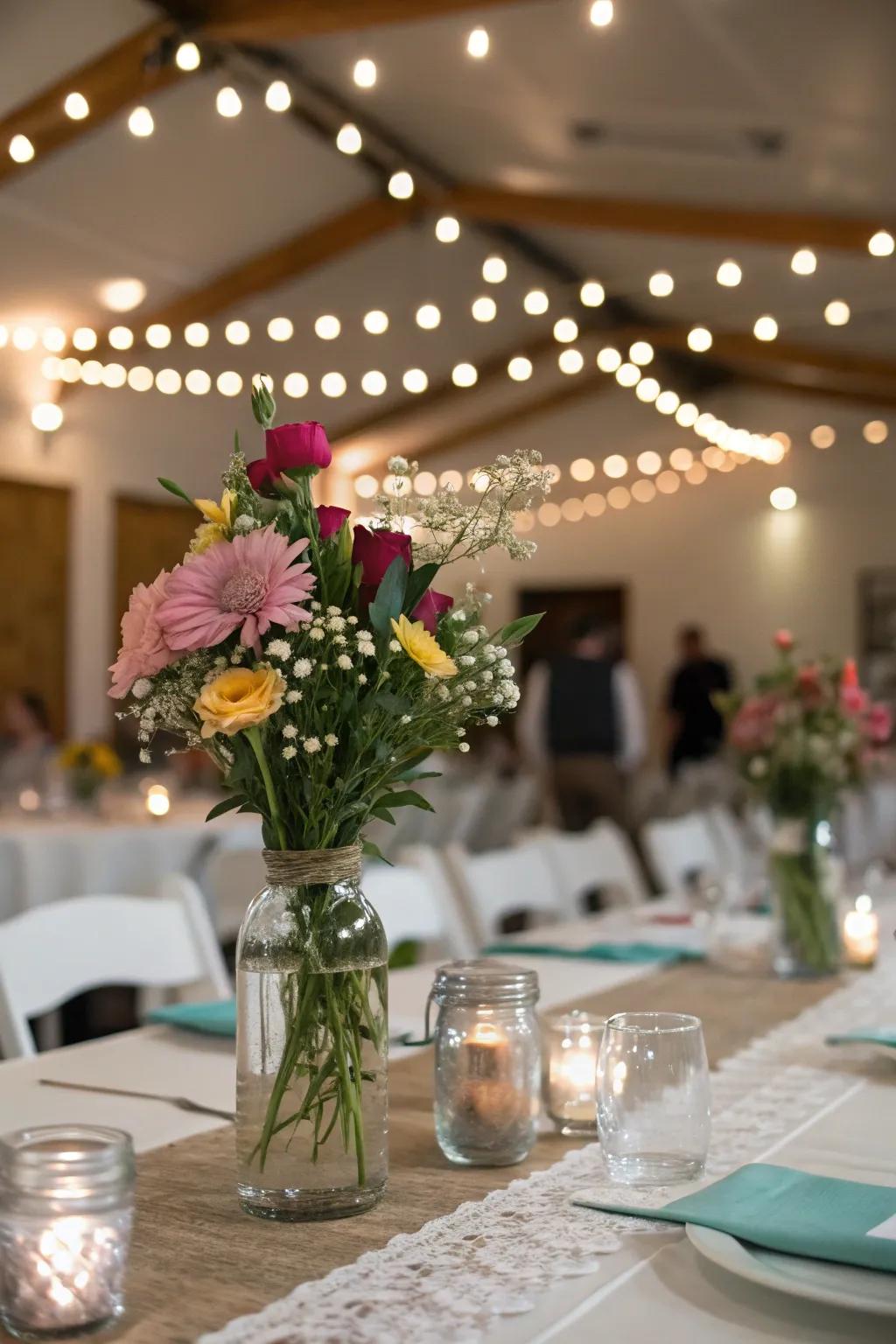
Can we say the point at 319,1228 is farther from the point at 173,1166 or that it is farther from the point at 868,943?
the point at 868,943

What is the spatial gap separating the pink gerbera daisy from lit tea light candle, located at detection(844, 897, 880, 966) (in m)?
1.45

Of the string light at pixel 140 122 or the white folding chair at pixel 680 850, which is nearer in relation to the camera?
the white folding chair at pixel 680 850

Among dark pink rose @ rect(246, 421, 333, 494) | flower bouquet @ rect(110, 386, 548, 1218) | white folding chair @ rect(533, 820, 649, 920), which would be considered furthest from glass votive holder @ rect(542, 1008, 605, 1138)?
white folding chair @ rect(533, 820, 649, 920)

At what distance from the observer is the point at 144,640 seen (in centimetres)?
110

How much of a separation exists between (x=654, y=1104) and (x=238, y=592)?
52cm

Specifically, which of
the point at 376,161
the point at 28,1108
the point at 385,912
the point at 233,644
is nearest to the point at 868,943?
the point at 385,912

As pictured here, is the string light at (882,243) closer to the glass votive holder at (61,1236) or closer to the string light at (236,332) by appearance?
the string light at (236,332)

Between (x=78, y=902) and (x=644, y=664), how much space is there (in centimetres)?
1058

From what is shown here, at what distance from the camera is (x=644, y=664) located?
1236 centimetres

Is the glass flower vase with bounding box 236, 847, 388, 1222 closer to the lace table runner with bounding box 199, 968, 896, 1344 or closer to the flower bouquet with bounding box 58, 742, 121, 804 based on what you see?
the lace table runner with bounding box 199, 968, 896, 1344

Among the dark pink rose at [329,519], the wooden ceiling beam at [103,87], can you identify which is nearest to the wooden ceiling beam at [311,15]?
the wooden ceiling beam at [103,87]

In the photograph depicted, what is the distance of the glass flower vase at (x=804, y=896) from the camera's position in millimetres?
2203

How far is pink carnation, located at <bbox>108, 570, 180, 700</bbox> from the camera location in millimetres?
1096

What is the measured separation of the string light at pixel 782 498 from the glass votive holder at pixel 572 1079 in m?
10.1
